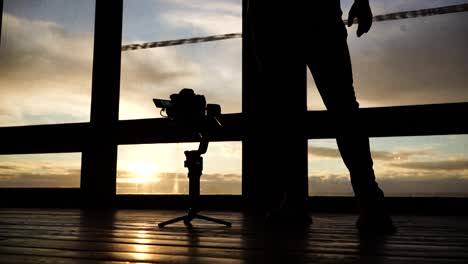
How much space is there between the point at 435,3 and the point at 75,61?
3216 millimetres

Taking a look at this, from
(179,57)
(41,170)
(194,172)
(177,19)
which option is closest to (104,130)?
(41,170)

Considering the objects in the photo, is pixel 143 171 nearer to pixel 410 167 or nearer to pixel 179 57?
pixel 179 57

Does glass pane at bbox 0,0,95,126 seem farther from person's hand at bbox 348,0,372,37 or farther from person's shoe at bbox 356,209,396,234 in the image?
person's shoe at bbox 356,209,396,234

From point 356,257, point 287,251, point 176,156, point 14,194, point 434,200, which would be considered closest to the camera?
point 356,257

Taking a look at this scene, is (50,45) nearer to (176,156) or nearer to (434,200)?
(176,156)

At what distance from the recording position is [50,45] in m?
4.58

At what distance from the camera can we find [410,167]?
3199mm

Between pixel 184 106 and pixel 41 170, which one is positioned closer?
pixel 184 106

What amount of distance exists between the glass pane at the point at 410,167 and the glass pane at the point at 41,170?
7.25 ft

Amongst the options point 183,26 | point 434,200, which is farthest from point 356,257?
point 183,26

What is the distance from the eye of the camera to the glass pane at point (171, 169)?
380 cm

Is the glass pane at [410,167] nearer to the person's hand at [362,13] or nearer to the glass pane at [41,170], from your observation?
the person's hand at [362,13]

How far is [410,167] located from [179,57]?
7.08 ft

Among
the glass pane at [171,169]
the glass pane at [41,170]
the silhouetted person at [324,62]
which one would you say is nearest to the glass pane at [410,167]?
the glass pane at [171,169]
